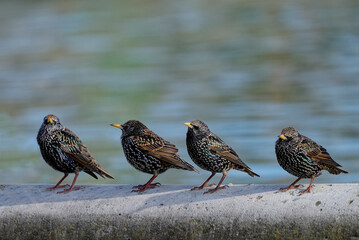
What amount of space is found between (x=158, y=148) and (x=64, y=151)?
0.87 metres

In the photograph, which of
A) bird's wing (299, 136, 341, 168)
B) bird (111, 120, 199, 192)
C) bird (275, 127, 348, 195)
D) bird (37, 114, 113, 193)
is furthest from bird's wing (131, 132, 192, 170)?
bird's wing (299, 136, 341, 168)

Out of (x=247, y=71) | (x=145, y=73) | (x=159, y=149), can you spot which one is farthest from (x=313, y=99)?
(x=159, y=149)

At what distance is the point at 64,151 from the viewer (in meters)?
8.38

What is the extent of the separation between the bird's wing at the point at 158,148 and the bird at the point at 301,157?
905mm

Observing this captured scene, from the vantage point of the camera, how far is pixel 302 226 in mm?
7105

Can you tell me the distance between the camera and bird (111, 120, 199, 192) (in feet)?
27.1

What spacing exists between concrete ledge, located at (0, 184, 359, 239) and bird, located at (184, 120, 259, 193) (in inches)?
18.4

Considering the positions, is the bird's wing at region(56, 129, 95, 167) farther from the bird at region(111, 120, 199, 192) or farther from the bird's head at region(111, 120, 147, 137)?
the bird's head at region(111, 120, 147, 137)

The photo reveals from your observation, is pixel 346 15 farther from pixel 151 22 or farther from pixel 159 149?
pixel 159 149

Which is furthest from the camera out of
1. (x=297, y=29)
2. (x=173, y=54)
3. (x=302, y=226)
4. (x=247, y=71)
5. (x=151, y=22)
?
(x=151, y=22)

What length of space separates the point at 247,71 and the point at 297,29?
30.0 feet

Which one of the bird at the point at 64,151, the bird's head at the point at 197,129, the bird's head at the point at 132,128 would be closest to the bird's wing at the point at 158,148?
the bird's head at the point at 132,128

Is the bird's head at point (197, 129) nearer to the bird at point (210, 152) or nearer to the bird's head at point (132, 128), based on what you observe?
the bird at point (210, 152)

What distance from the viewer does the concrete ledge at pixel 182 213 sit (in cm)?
712
